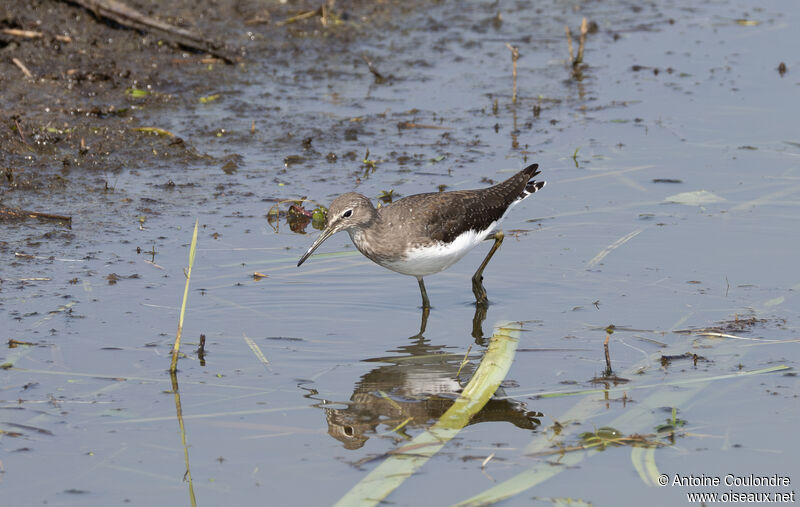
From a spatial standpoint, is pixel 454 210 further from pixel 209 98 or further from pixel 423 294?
pixel 209 98

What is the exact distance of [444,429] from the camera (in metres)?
5.52

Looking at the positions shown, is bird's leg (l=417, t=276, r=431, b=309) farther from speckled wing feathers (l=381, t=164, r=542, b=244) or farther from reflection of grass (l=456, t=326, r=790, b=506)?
reflection of grass (l=456, t=326, r=790, b=506)

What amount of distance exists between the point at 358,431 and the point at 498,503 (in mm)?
955

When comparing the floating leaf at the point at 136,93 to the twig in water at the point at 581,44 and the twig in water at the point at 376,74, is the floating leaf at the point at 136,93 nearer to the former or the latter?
the twig in water at the point at 376,74

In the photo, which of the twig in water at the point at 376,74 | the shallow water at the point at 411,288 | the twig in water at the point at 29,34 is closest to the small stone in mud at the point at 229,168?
the shallow water at the point at 411,288

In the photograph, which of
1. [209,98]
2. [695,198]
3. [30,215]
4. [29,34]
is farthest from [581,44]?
[30,215]

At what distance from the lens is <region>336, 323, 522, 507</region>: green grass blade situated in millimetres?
4914

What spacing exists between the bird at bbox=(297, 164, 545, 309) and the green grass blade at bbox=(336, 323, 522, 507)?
2.30 feet

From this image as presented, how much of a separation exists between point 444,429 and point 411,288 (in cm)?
242

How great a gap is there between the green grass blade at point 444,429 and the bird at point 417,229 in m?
0.70

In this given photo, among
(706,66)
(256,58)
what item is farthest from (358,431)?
(706,66)

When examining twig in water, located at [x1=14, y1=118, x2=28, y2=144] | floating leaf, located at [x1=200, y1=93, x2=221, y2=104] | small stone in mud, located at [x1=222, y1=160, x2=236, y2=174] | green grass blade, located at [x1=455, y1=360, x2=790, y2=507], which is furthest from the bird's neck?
floating leaf, located at [x1=200, y1=93, x2=221, y2=104]

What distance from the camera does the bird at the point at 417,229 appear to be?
704 centimetres

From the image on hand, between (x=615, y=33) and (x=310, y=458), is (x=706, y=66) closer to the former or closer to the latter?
(x=615, y=33)
